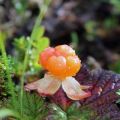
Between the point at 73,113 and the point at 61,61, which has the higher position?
the point at 61,61

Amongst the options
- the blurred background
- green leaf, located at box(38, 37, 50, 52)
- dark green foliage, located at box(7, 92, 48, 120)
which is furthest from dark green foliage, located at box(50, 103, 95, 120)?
the blurred background

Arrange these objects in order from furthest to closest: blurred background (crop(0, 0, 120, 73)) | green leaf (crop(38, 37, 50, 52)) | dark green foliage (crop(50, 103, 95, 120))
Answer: blurred background (crop(0, 0, 120, 73)), green leaf (crop(38, 37, 50, 52)), dark green foliage (crop(50, 103, 95, 120))

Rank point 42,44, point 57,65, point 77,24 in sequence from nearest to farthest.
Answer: point 57,65
point 42,44
point 77,24

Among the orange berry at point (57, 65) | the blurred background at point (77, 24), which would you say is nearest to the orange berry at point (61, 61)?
the orange berry at point (57, 65)

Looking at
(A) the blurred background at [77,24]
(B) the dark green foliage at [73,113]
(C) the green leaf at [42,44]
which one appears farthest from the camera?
(A) the blurred background at [77,24]

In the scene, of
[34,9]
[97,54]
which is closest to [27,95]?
[97,54]

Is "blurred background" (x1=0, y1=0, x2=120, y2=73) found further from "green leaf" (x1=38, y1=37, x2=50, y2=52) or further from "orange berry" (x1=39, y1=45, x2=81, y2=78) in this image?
"orange berry" (x1=39, y1=45, x2=81, y2=78)

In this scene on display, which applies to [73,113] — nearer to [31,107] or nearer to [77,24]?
[31,107]

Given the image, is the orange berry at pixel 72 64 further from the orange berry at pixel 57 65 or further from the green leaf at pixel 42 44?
the green leaf at pixel 42 44

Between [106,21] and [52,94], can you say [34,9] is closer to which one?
[106,21]

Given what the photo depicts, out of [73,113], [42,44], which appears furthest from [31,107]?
[42,44]
